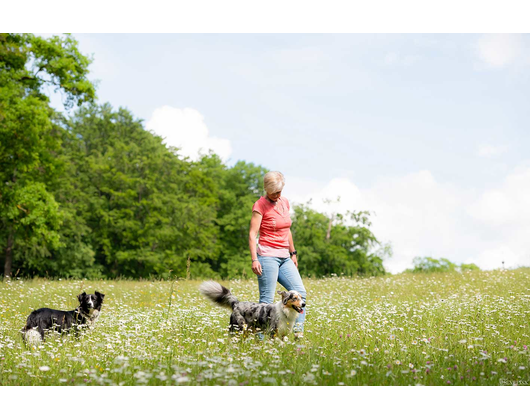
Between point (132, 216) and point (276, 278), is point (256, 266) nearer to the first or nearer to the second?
point (276, 278)

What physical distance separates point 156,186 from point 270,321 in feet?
113

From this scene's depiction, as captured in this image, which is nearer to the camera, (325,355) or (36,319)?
(325,355)

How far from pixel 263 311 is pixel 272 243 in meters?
1.02

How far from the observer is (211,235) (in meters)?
38.4

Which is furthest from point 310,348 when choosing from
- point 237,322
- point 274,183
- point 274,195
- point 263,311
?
point 274,183

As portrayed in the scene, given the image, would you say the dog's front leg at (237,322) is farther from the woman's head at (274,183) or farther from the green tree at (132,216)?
the green tree at (132,216)

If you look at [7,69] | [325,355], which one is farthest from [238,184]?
[325,355]

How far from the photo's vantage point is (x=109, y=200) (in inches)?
1565

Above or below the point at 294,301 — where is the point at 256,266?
above

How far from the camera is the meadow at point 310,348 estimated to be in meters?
5.12

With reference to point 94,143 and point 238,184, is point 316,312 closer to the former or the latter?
point 238,184

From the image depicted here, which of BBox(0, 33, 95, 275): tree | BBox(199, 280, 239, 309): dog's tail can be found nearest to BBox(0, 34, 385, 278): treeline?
BBox(0, 33, 95, 275): tree
